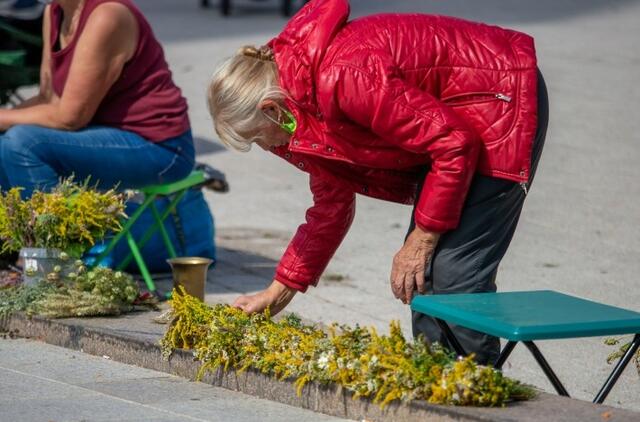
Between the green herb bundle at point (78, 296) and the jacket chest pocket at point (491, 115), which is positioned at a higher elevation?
the jacket chest pocket at point (491, 115)

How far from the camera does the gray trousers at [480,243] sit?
3.64m

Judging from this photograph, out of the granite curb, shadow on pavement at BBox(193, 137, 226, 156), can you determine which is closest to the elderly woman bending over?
the granite curb

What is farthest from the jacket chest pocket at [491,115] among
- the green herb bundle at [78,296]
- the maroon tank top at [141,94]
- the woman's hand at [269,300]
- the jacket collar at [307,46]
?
the maroon tank top at [141,94]

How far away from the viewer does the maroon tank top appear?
18.3 feet

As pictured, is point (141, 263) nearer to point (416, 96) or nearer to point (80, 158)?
point (80, 158)

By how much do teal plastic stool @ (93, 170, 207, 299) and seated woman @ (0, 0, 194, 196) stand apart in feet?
0.17

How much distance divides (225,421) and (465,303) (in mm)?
760

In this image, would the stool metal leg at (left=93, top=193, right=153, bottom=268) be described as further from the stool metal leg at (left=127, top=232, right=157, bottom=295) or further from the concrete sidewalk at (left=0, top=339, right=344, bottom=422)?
the concrete sidewalk at (left=0, top=339, right=344, bottom=422)

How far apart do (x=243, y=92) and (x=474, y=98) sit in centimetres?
67

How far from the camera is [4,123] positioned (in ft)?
18.6

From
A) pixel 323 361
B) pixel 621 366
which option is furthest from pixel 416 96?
pixel 621 366

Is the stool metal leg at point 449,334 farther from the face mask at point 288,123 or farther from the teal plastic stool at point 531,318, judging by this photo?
the face mask at point 288,123

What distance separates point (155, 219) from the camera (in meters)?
5.79

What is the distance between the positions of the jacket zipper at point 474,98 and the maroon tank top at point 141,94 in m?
2.33
